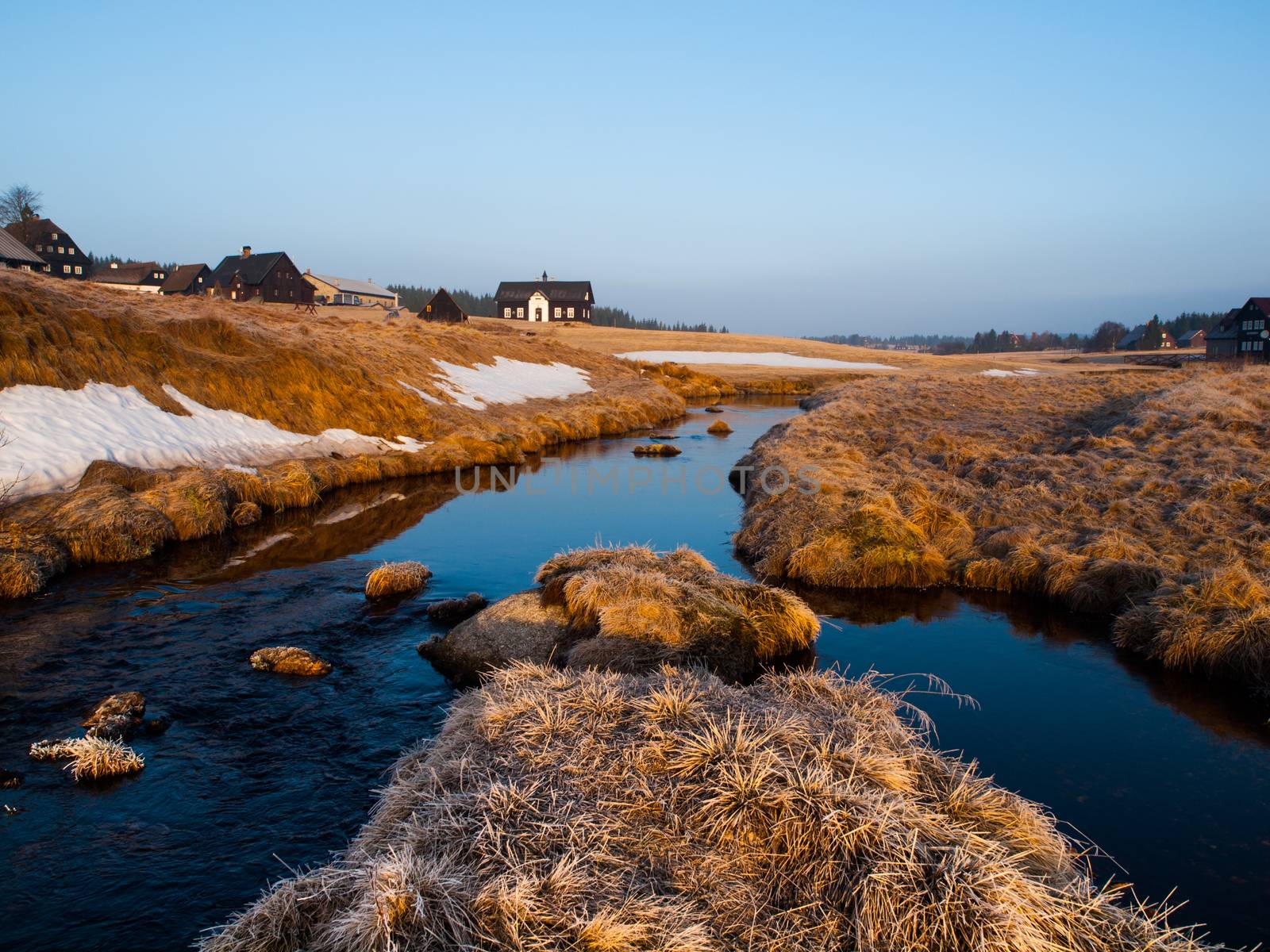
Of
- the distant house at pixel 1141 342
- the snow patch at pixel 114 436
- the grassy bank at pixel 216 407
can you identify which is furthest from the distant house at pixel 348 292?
the distant house at pixel 1141 342

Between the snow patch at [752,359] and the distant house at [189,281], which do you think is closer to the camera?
the snow patch at [752,359]

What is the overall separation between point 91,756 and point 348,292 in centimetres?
10233

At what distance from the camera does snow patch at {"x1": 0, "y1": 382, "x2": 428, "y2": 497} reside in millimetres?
16922

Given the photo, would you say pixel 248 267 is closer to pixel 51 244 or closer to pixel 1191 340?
pixel 51 244

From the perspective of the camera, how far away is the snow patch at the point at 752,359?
7406 centimetres

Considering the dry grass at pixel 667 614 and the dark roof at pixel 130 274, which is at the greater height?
the dark roof at pixel 130 274

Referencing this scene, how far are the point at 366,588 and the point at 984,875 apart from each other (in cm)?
1195

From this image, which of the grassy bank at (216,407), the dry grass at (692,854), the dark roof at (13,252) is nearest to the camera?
the dry grass at (692,854)

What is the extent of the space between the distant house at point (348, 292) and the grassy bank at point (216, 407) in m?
59.7

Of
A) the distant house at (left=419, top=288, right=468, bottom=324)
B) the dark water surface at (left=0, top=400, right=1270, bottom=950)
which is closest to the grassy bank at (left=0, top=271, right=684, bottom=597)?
the dark water surface at (left=0, top=400, right=1270, bottom=950)

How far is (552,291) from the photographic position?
102812 mm

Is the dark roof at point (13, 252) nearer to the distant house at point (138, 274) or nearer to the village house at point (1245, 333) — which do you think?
the distant house at point (138, 274)

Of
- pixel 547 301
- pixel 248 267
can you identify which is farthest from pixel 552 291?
pixel 248 267

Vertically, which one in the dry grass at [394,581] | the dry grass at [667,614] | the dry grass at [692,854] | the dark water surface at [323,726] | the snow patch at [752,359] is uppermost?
the snow patch at [752,359]
